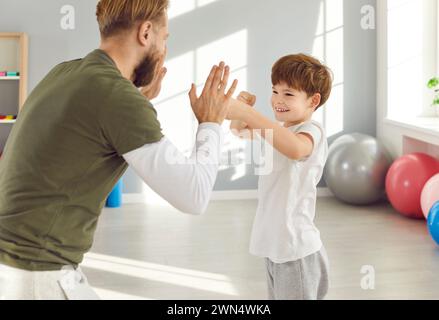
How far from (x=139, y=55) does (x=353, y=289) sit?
1.92 meters

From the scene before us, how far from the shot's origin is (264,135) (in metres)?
1.82

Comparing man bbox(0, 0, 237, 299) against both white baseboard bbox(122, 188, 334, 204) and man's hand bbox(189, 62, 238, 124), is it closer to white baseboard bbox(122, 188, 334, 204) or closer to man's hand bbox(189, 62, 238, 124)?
man's hand bbox(189, 62, 238, 124)

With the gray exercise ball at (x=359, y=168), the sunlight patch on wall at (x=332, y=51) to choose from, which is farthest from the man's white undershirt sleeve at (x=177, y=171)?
the sunlight patch on wall at (x=332, y=51)

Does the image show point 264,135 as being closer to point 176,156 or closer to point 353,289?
point 176,156

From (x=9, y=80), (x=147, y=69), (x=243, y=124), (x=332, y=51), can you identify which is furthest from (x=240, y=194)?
(x=147, y=69)

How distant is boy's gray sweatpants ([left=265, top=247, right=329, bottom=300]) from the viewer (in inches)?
74.0

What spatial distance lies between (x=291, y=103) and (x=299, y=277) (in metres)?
0.54

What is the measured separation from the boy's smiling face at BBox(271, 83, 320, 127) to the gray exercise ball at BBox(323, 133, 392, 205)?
9.47 ft

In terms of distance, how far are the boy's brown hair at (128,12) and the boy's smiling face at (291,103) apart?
64 cm

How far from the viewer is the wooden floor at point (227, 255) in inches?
119

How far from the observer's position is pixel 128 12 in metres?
1.44

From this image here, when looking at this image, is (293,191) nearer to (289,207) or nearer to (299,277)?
(289,207)

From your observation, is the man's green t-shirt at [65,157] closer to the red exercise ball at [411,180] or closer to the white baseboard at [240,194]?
the red exercise ball at [411,180]

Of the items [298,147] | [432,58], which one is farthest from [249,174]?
[298,147]
